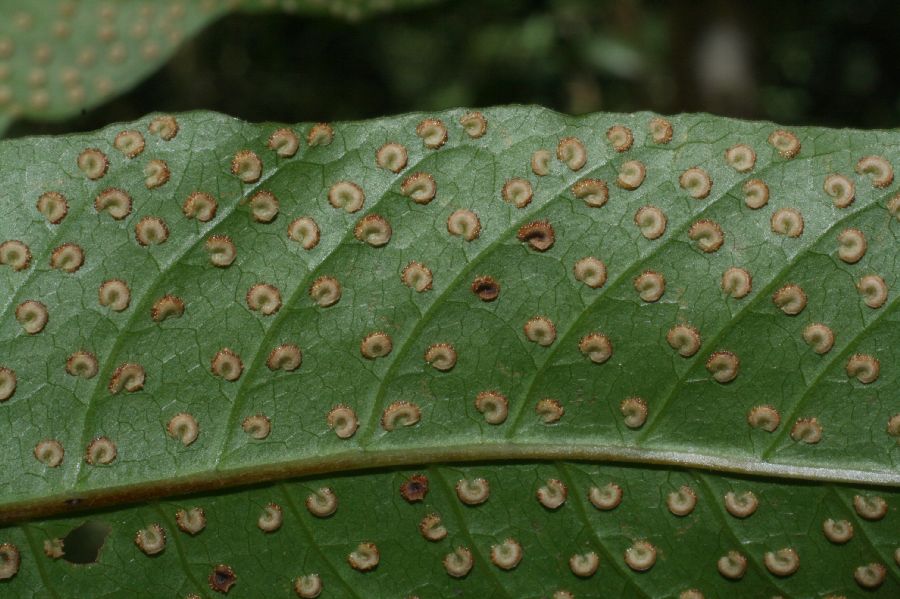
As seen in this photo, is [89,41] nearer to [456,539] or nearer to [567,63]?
[456,539]

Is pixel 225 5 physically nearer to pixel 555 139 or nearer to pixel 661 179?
pixel 555 139

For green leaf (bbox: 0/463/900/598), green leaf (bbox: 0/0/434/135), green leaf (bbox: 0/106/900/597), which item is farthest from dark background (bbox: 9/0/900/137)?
green leaf (bbox: 0/463/900/598)

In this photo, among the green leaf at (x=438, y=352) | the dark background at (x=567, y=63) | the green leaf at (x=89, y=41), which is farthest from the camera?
the dark background at (x=567, y=63)

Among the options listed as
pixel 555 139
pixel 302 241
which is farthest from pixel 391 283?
pixel 555 139

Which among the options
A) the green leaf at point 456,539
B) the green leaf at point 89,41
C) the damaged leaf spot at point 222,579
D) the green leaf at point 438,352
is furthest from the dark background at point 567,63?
the damaged leaf spot at point 222,579

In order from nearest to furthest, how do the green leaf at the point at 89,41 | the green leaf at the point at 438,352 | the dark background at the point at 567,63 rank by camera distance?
1. the green leaf at the point at 438,352
2. the green leaf at the point at 89,41
3. the dark background at the point at 567,63

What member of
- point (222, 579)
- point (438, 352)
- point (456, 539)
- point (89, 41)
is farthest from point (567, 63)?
point (222, 579)

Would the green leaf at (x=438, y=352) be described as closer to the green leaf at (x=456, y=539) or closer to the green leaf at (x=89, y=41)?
the green leaf at (x=456, y=539)
